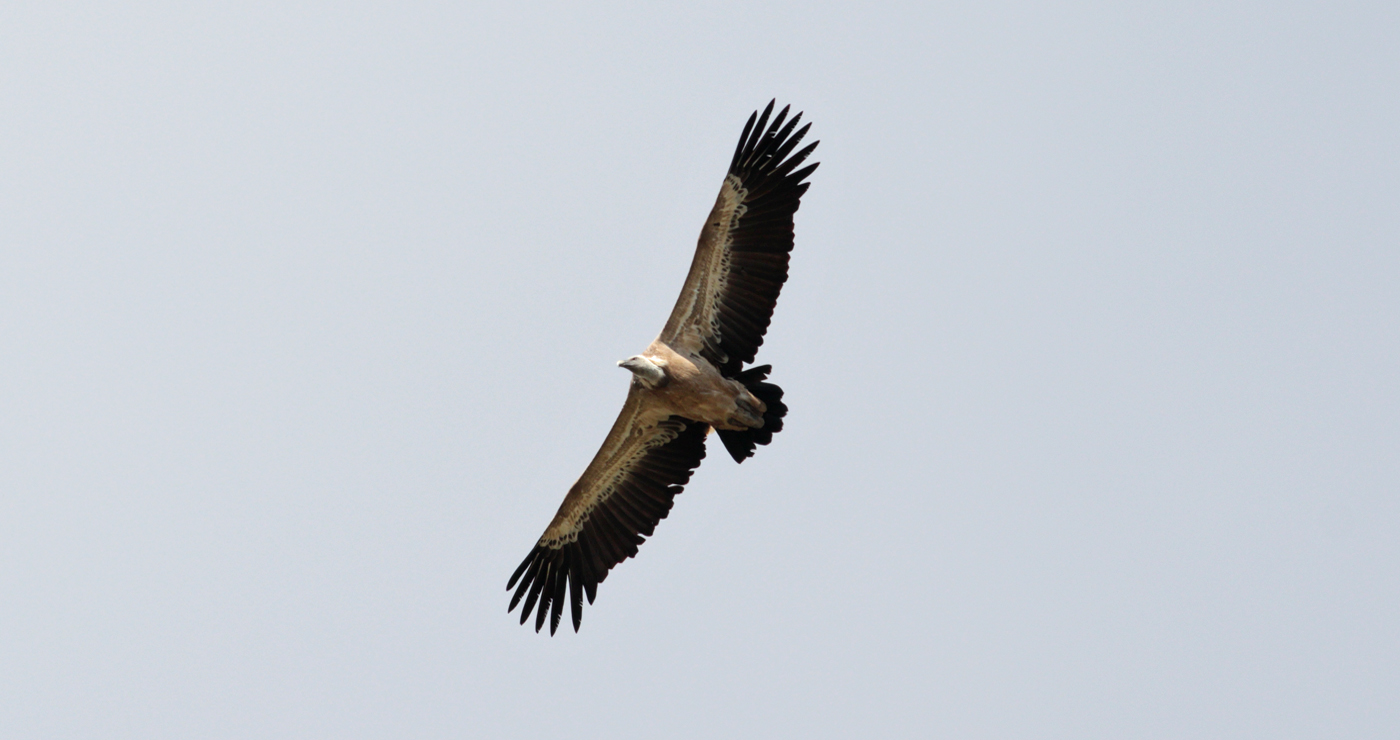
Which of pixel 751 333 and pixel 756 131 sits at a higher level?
Result: pixel 756 131

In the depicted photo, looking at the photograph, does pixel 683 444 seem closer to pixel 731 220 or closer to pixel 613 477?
pixel 613 477

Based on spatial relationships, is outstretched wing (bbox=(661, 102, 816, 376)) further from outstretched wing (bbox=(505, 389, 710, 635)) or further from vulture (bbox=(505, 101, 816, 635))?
outstretched wing (bbox=(505, 389, 710, 635))

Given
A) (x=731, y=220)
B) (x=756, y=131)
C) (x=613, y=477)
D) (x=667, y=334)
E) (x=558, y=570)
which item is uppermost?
(x=756, y=131)

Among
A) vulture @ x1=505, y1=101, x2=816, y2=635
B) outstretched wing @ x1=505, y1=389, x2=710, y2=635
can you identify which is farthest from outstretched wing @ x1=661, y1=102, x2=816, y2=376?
outstretched wing @ x1=505, y1=389, x2=710, y2=635

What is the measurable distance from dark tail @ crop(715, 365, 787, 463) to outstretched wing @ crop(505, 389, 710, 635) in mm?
699

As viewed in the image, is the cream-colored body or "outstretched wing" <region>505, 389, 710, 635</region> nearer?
the cream-colored body

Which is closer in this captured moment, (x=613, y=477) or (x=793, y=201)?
(x=793, y=201)

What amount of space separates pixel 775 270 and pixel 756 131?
169 cm

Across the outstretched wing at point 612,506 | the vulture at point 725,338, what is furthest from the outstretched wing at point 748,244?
the outstretched wing at point 612,506

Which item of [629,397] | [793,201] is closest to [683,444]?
[629,397]

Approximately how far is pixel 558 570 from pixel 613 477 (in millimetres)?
1418

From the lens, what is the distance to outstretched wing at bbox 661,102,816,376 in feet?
55.9

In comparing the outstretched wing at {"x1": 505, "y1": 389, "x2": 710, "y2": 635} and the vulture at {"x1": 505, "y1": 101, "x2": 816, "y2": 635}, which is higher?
the vulture at {"x1": 505, "y1": 101, "x2": 816, "y2": 635}

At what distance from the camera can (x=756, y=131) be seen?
17203mm
